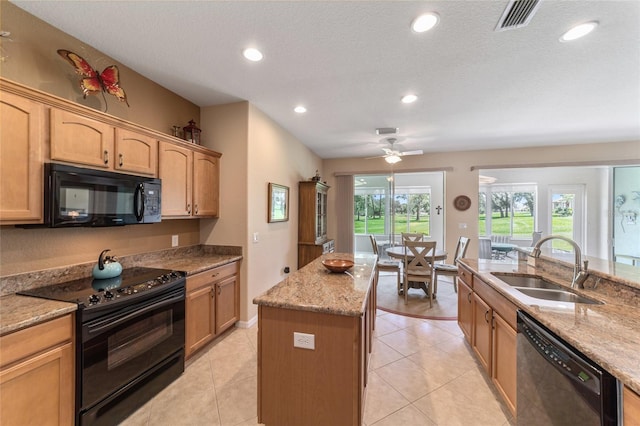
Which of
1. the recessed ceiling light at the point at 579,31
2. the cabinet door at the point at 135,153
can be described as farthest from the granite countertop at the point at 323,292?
the recessed ceiling light at the point at 579,31

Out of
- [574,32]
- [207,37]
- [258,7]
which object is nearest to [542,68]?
[574,32]

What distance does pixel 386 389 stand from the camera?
207 cm

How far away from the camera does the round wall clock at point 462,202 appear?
5368 millimetres

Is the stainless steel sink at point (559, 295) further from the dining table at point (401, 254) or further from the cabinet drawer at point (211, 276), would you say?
the cabinet drawer at point (211, 276)

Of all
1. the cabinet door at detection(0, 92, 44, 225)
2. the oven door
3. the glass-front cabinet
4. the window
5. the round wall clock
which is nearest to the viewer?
the cabinet door at detection(0, 92, 44, 225)

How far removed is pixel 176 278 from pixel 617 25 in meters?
3.80

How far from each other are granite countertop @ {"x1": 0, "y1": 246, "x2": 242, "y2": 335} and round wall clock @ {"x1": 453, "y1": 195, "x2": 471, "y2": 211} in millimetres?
4638

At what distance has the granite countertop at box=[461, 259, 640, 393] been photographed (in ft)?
3.20

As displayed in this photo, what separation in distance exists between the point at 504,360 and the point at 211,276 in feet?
8.48

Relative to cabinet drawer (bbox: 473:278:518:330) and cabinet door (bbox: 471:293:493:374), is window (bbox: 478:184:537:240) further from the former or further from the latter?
cabinet drawer (bbox: 473:278:518:330)

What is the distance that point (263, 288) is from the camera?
3451 mm

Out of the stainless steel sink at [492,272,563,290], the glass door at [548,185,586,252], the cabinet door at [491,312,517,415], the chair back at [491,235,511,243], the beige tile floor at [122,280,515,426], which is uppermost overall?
the glass door at [548,185,586,252]

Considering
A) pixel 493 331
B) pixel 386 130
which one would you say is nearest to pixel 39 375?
pixel 493 331

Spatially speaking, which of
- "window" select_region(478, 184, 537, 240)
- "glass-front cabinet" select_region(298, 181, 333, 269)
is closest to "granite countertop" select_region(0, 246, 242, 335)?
"glass-front cabinet" select_region(298, 181, 333, 269)
